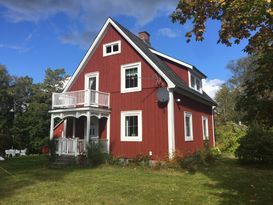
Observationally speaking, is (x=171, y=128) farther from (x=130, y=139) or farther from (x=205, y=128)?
(x=205, y=128)

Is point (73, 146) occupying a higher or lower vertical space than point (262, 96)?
lower

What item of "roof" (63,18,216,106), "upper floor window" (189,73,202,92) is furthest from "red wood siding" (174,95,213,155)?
"upper floor window" (189,73,202,92)

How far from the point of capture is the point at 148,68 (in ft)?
53.7

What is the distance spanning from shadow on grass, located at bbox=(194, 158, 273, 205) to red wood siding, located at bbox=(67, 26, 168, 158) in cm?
328

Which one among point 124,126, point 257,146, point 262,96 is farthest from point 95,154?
point 262,96

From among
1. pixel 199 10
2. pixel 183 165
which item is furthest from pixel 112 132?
pixel 199 10

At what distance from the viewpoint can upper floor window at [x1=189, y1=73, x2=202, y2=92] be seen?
19.9m

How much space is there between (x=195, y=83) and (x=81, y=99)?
28.2 ft

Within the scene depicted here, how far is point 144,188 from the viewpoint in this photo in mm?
9266

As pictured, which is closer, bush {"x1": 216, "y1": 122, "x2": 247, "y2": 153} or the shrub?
the shrub

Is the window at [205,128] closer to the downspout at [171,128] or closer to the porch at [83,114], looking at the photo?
the downspout at [171,128]

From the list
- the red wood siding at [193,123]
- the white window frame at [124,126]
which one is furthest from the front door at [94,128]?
the red wood siding at [193,123]

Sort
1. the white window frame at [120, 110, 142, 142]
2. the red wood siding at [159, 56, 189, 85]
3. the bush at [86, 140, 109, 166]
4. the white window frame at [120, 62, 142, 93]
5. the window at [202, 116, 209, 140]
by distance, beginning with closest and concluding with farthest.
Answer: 1. the bush at [86, 140, 109, 166]
2. the white window frame at [120, 110, 142, 142]
3. the white window frame at [120, 62, 142, 93]
4. the red wood siding at [159, 56, 189, 85]
5. the window at [202, 116, 209, 140]

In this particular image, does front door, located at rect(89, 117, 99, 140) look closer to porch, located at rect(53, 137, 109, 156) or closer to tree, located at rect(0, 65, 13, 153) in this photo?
porch, located at rect(53, 137, 109, 156)
